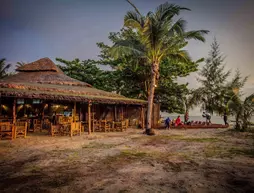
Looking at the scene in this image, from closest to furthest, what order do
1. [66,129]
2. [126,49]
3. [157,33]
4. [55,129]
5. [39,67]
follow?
[55,129] < [66,129] < [157,33] < [126,49] < [39,67]

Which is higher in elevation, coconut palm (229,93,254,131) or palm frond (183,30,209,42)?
palm frond (183,30,209,42)

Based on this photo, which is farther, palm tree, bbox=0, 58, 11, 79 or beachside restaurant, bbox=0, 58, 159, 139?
palm tree, bbox=0, 58, 11, 79

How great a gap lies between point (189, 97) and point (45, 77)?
47.0 ft

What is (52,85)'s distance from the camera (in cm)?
1248

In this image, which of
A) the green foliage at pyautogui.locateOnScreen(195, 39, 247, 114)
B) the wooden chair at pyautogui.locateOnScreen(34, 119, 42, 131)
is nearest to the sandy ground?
the wooden chair at pyautogui.locateOnScreen(34, 119, 42, 131)

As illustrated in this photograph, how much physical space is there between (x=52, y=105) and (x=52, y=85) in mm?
5110

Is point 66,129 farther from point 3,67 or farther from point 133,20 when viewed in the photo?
point 3,67

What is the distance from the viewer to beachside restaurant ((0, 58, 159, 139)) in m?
8.91

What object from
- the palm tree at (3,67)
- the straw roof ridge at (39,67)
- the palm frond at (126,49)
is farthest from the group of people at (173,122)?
the palm tree at (3,67)

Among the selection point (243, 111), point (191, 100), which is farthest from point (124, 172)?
point (191, 100)

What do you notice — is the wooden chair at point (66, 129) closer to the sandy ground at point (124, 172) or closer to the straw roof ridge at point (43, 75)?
the sandy ground at point (124, 172)

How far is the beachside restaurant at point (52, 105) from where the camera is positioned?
29.2ft

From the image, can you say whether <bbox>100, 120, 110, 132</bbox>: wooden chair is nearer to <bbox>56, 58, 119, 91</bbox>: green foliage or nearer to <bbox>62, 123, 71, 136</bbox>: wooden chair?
<bbox>62, 123, 71, 136</bbox>: wooden chair

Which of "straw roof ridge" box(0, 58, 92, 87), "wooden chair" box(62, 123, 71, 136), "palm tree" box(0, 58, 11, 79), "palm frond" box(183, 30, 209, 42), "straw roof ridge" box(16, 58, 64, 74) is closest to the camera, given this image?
"wooden chair" box(62, 123, 71, 136)
